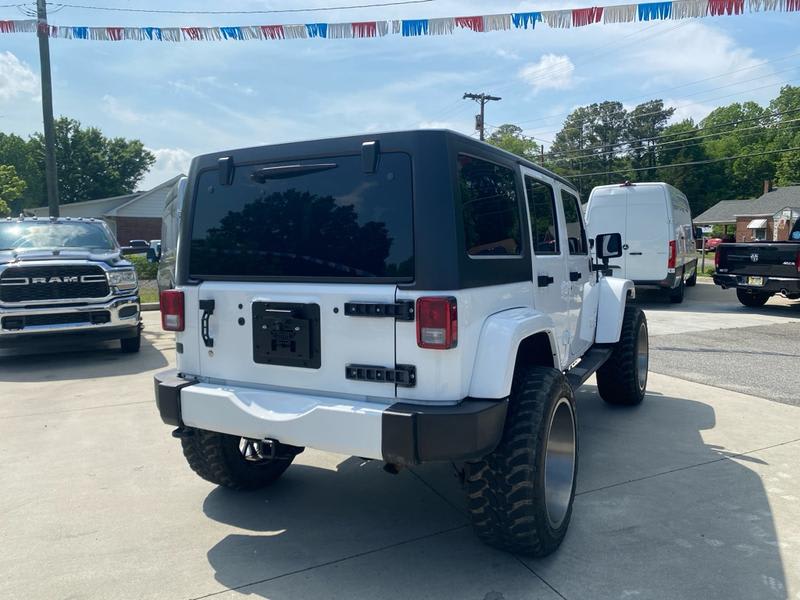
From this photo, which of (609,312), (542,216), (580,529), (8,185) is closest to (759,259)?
(609,312)

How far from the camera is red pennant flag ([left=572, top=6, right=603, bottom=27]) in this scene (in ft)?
28.6

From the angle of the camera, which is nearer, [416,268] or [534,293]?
[416,268]

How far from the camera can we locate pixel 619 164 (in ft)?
243

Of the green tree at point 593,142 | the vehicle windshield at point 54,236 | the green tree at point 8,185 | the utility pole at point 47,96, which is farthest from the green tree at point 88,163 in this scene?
the vehicle windshield at point 54,236

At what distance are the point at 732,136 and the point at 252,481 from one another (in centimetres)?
8732

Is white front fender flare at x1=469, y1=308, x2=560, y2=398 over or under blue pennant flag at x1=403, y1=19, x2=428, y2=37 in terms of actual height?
under

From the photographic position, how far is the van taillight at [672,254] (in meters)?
12.9

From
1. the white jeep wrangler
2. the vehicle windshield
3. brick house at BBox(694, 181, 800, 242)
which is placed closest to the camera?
the white jeep wrangler

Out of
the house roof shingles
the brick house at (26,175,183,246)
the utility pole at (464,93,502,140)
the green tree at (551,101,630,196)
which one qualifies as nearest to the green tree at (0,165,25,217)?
the brick house at (26,175,183,246)

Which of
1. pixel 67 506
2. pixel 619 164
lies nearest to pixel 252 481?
pixel 67 506

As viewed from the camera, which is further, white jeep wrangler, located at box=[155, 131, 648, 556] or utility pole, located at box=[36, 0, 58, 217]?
utility pole, located at box=[36, 0, 58, 217]

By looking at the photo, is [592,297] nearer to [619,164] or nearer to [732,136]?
[619,164]

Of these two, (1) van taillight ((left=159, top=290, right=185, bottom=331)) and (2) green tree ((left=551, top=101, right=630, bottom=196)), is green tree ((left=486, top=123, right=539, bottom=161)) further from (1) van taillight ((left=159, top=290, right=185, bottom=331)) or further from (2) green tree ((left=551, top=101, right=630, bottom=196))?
(1) van taillight ((left=159, top=290, right=185, bottom=331))

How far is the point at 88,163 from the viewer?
61562mm
